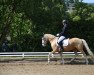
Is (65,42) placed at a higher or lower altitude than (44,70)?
higher

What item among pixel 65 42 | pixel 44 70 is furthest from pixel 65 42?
pixel 44 70

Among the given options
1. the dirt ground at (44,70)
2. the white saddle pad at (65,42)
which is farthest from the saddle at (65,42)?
the dirt ground at (44,70)

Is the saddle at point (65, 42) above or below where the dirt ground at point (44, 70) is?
above

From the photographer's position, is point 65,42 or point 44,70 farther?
point 65,42

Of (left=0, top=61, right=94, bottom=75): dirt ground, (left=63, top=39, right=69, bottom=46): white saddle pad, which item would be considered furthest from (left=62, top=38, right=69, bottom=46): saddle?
(left=0, top=61, right=94, bottom=75): dirt ground

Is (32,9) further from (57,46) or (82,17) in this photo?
(82,17)

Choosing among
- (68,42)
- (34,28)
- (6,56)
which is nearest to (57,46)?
(68,42)

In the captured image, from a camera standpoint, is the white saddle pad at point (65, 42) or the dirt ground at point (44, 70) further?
the white saddle pad at point (65, 42)

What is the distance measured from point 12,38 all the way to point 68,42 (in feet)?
52.9

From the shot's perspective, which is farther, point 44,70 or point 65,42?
point 65,42

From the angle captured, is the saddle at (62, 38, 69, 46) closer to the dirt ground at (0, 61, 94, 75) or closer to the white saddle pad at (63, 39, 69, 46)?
the white saddle pad at (63, 39, 69, 46)

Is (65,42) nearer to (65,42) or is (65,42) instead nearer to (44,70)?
(65,42)

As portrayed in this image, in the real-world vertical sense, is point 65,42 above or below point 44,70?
above

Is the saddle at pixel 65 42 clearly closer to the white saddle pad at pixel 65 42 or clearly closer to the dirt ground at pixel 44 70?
the white saddle pad at pixel 65 42
